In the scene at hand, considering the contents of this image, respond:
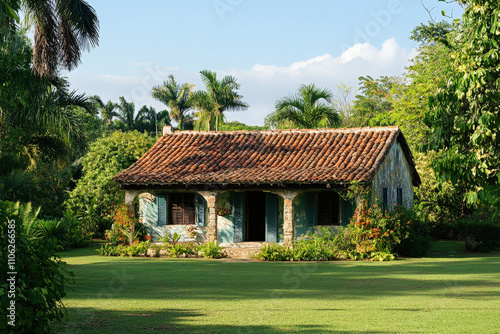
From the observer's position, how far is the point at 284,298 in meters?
11.1

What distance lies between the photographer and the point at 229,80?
37.3m

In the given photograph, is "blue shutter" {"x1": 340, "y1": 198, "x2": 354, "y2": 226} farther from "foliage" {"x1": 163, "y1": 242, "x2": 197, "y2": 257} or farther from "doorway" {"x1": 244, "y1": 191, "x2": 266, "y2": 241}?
"foliage" {"x1": 163, "y1": 242, "x2": 197, "y2": 257}

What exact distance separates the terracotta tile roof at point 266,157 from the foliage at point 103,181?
339 cm

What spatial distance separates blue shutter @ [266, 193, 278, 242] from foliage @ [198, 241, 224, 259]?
2.48 m

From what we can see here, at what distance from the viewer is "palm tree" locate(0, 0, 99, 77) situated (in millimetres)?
19297

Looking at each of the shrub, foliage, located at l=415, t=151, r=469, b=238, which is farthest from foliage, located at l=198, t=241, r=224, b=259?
foliage, located at l=415, t=151, r=469, b=238

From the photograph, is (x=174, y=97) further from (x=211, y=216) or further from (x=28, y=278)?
(x=28, y=278)

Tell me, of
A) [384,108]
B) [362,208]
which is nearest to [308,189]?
[362,208]

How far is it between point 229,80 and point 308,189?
18.0 metres

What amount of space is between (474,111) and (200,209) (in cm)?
1600

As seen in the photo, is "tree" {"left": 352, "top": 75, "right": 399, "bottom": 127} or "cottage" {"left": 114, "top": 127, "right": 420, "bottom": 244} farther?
"tree" {"left": 352, "top": 75, "right": 399, "bottom": 127}

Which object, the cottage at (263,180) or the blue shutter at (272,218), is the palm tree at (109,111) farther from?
the blue shutter at (272,218)

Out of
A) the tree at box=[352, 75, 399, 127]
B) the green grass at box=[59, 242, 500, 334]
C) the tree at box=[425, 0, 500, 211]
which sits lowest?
the green grass at box=[59, 242, 500, 334]

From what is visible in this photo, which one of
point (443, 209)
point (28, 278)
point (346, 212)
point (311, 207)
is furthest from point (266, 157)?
point (28, 278)
